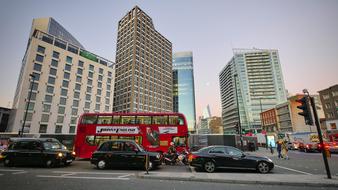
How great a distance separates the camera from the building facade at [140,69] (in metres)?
76.6

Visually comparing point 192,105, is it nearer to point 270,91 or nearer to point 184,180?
point 270,91

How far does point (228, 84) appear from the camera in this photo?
12306 cm

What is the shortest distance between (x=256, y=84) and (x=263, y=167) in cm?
10411

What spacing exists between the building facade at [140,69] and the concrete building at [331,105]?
64525 mm

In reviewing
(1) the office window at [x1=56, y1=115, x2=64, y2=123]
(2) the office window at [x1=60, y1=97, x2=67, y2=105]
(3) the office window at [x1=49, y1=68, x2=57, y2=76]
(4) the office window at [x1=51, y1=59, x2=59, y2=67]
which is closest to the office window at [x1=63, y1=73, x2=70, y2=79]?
(3) the office window at [x1=49, y1=68, x2=57, y2=76]

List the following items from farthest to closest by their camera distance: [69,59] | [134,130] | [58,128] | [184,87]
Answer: [184,87]
[69,59]
[58,128]
[134,130]

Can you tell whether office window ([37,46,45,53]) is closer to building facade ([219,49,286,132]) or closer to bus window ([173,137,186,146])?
bus window ([173,137,186,146])

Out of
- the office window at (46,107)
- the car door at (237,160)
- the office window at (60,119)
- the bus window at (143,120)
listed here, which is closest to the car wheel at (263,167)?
the car door at (237,160)

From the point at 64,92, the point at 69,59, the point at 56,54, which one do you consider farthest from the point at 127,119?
the point at 69,59

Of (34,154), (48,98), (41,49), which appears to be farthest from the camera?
(41,49)

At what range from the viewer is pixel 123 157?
9.69m

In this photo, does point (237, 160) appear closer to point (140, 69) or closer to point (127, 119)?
point (127, 119)

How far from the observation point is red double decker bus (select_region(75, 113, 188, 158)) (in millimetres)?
14445

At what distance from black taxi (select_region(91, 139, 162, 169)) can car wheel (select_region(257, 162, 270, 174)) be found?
18.1 feet
